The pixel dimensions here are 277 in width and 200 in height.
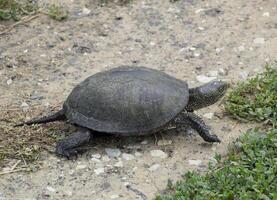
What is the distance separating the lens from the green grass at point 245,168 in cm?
393

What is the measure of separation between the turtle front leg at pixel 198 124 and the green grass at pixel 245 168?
183 mm

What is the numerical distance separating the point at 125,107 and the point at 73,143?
45 cm

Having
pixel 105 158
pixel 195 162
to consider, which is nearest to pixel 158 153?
pixel 195 162

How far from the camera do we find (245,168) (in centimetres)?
414

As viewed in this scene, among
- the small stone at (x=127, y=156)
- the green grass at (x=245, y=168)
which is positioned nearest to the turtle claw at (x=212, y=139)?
the green grass at (x=245, y=168)

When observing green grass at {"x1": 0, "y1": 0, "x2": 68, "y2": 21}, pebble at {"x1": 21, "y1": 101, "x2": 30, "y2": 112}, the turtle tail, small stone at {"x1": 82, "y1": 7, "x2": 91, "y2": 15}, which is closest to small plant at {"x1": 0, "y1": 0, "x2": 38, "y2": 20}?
green grass at {"x1": 0, "y1": 0, "x2": 68, "y2": 21}

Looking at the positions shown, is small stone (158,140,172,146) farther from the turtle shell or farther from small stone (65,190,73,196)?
small stone (65,190,73,196)

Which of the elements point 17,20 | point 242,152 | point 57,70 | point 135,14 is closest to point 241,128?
point 242,152

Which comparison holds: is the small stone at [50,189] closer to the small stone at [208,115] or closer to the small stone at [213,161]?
the small stone at [213,161]

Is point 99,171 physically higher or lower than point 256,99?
lower

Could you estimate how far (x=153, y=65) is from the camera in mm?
5699

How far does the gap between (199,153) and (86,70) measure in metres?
1.57

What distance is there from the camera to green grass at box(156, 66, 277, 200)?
393cm

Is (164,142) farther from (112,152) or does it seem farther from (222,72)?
(222,72)
